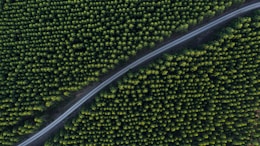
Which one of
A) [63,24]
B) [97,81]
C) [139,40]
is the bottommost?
[97,81]

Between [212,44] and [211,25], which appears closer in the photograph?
[212,44]

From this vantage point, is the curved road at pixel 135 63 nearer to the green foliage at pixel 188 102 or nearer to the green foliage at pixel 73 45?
the green foliage at pixel 73 45

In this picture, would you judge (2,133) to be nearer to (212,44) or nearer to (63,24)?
(63,24)

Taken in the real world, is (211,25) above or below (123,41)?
below

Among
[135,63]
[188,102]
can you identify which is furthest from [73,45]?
[188,102]

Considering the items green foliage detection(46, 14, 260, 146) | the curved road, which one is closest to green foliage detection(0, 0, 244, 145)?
the curved road

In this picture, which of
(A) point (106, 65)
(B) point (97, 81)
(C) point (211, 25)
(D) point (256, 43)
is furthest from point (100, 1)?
(D) point (256, 43)

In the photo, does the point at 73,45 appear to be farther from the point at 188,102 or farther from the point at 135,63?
the point at 188,102

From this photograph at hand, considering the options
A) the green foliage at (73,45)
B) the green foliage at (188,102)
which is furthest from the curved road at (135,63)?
the green foliage at (188,102)
